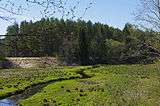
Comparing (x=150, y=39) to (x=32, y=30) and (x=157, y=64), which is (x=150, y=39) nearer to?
(x=157, y=64)

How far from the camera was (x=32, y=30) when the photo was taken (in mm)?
5461

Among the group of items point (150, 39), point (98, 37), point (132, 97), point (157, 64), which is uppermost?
point (98, 37)

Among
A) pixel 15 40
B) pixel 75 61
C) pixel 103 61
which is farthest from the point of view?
pixel 103 61

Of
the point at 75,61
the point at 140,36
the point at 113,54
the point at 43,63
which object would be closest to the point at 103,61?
the point at 113,54

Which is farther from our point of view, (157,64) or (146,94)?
(146,94)

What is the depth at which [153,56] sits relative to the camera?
1844cm

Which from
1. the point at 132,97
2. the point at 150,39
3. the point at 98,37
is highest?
the point at 98,37

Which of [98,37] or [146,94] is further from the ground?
[98,37]

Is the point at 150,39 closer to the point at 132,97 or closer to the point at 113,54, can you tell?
the point at 132,97

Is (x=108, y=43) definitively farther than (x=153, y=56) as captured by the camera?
Yes

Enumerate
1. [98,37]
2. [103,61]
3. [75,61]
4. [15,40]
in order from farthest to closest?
[98,37] → [103,61] → [75,61] → [15,40]

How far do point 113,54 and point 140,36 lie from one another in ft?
345

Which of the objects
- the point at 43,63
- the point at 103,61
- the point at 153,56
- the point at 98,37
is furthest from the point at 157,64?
the point at 98,37

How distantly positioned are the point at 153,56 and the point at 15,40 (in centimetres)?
1386
